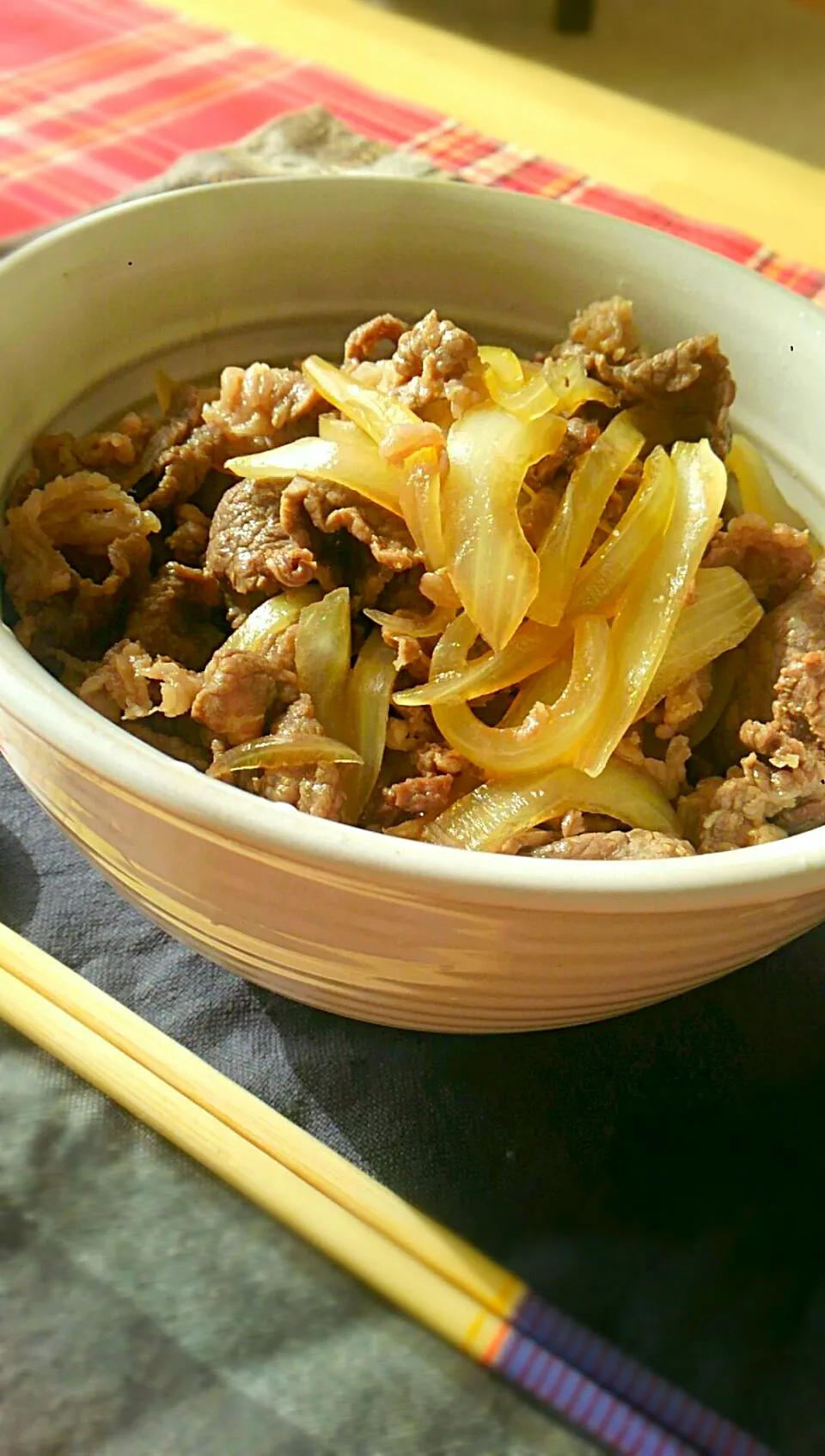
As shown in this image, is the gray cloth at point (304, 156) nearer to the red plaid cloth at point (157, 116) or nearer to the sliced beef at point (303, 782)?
the red plaid cloth at point (157, 116)

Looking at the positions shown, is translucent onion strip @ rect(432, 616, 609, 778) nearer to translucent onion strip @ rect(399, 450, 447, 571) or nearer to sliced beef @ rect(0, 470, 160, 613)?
translucent onion strip @ rect(399, 450, 447, 571)

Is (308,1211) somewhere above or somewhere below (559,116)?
below

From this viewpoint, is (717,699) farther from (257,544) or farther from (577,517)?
(257,544)

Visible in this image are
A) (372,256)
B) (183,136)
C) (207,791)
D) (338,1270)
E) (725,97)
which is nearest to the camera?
(207,791)

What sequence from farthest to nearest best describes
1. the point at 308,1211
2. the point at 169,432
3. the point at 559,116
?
the point at 559,116 < the point at 169,432 < the point at 308,1211

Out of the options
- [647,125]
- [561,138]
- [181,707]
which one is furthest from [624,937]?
[647,125]

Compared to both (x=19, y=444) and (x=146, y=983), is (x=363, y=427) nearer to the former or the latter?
(x=19, y=444)

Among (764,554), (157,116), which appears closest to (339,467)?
(764,554)
